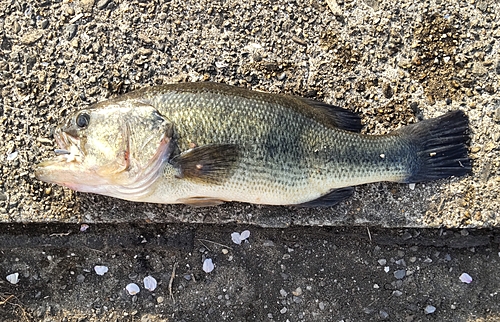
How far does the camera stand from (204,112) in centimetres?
270

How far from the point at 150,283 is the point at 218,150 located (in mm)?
1299

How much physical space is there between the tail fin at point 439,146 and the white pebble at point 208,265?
1.47m

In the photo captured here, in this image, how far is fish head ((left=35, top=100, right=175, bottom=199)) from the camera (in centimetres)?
266

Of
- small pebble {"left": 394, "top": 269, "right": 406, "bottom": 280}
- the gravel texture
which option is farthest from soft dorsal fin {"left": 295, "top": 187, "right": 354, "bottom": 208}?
small pebble {"left": 394, "top": 269, "right": 406, "bottom": 280}

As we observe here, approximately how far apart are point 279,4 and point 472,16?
1301 mm

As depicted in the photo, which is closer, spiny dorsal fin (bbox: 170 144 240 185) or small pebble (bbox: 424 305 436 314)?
spiny dorsal fin (bbox: 170 144 240 185)

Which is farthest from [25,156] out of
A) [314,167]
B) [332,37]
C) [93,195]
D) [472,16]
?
[472,16]

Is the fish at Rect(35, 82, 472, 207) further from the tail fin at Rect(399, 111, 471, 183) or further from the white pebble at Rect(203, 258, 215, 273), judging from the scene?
the white pebble at Rect(203, 258, 215, 273)

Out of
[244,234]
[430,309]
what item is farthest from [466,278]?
[244,234]

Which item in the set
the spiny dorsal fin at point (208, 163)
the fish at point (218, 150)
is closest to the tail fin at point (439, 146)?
the fish at point (218, 150)

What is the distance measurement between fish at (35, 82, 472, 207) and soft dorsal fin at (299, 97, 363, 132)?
0.15 feet

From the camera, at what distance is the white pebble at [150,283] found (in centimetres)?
338

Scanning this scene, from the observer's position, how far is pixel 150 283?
11.1ft

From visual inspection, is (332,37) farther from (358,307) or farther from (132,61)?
(358,307)
